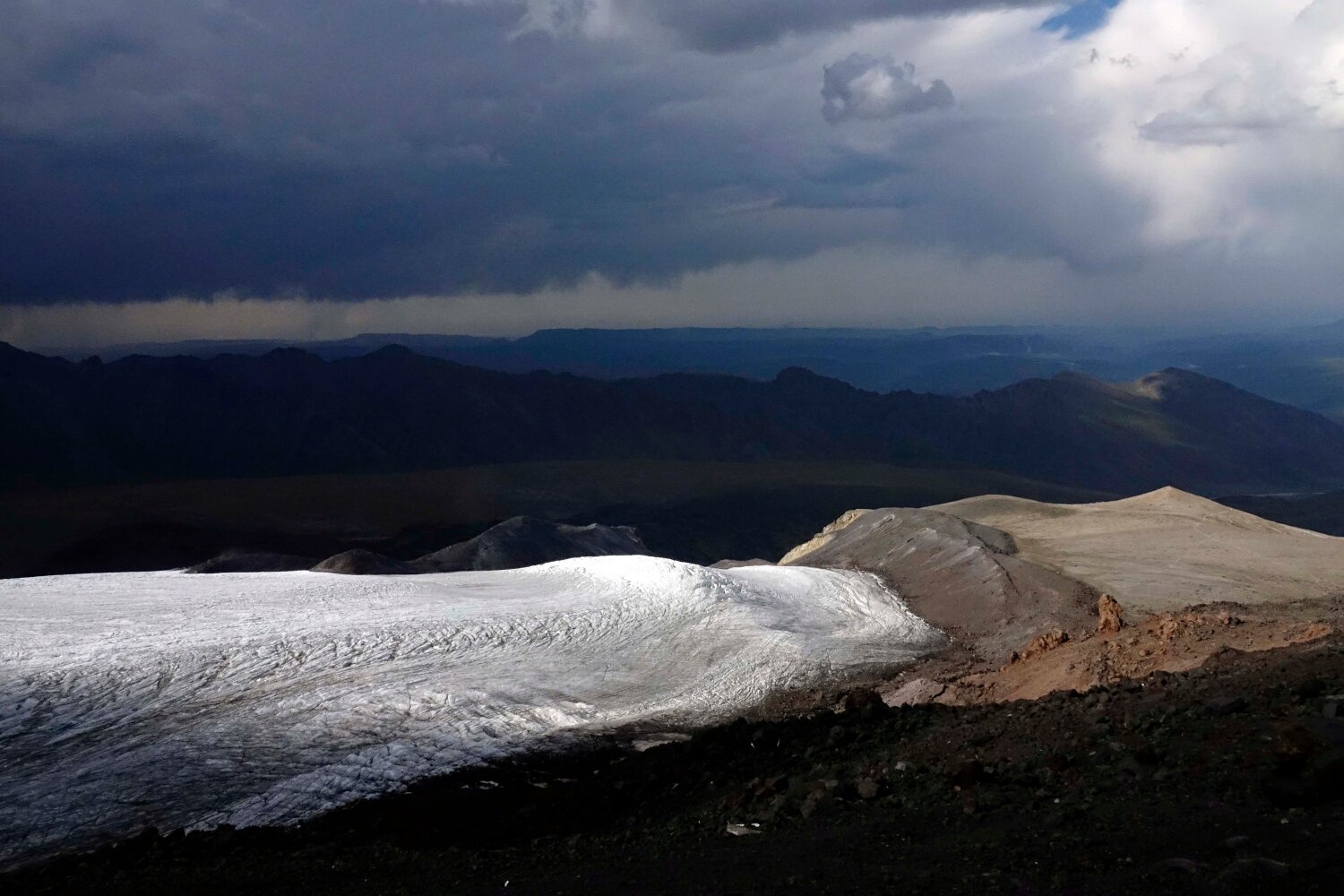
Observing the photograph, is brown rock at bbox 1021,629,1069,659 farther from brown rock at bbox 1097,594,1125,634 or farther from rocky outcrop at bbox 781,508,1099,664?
rocky outcrop at bbox 781,508,1099,664

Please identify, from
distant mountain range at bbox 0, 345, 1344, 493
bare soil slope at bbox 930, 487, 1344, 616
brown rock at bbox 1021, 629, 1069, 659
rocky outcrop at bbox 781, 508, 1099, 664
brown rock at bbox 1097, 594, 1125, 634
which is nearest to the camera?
brown rock at bbox 1097, 594, 1125, 634

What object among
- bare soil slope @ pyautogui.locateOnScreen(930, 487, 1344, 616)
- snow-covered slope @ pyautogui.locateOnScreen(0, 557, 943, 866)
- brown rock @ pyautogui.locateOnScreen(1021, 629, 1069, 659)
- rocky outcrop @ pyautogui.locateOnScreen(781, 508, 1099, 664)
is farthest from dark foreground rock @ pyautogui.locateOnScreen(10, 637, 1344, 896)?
bare soil slope @ pyautogui.locateOnScreen(930, 487, 1344, 616)

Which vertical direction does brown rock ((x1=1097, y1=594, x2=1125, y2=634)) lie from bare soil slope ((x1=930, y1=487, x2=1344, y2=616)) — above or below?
above

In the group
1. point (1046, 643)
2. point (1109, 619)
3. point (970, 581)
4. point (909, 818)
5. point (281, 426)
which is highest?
point (909, 818)

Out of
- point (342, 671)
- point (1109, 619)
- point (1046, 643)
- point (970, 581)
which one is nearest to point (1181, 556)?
point (970, 581)

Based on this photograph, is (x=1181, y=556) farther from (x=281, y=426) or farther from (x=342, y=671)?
(x=281, y=426)

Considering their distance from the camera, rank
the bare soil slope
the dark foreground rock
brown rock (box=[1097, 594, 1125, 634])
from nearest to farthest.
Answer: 1. the dark foreground rock
2. brown rock (box=[1097, 594, 1125, 634])
3. the bare soil slope
